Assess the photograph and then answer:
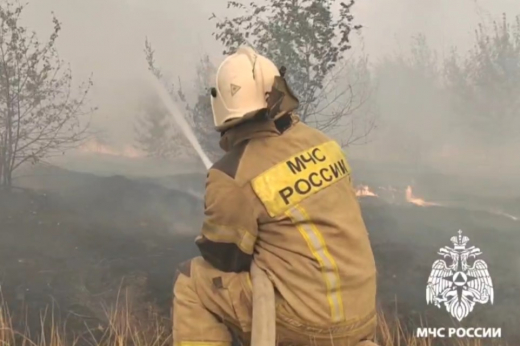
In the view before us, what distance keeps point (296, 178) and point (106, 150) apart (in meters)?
1.11

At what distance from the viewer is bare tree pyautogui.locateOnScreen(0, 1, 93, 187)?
2.86 m

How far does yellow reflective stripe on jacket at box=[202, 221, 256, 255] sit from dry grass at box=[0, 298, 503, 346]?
2.87 feet

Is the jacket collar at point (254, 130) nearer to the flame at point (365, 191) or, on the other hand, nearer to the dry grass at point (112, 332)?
the flame at point (365, 191)

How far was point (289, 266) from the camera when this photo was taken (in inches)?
83.2

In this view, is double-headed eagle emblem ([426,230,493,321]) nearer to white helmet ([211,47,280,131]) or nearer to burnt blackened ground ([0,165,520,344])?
burnt blackened ground ([0,165,520,344])

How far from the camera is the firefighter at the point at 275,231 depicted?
2100 mm

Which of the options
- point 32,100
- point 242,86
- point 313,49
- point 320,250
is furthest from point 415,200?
point 32,100

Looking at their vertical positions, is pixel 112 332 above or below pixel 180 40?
below

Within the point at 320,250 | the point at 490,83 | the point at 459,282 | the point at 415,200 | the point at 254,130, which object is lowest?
the point at 320,250

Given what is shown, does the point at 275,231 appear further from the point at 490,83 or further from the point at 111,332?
the point at 490,83

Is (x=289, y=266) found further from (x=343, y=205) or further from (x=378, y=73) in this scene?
(x=378, y=73)

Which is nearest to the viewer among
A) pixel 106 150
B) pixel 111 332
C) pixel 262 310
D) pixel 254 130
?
pixel 262 310

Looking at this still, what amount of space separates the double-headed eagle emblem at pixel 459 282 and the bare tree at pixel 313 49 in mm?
628

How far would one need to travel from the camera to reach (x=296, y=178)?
2125 millimetres
